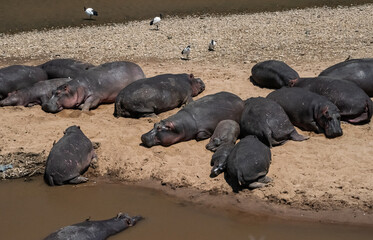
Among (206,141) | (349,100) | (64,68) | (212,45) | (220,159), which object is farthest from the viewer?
(212,45)

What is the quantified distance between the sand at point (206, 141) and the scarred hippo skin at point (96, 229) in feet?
3.91

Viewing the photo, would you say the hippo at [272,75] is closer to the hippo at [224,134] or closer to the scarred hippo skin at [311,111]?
the scarred hippo skin at [311,111]

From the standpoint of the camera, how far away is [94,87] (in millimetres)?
11602

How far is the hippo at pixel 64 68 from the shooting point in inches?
501

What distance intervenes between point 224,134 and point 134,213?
242cm

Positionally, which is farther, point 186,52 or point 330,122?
point 186,52

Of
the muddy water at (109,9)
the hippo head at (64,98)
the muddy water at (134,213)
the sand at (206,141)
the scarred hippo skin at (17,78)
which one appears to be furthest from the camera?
the muddy water at (109,9)

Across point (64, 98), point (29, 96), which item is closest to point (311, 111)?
point (64, 98)

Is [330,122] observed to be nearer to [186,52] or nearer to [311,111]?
[311,111]

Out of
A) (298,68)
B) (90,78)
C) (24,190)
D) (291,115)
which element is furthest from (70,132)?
(298,68)

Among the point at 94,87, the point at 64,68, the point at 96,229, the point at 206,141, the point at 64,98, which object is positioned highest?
the point at 64,68

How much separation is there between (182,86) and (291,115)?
106 inches

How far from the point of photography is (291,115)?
9.70m

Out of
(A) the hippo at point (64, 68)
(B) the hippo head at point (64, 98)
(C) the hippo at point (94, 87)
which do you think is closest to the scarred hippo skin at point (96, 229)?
(C) the hippo at point (94, 87)
